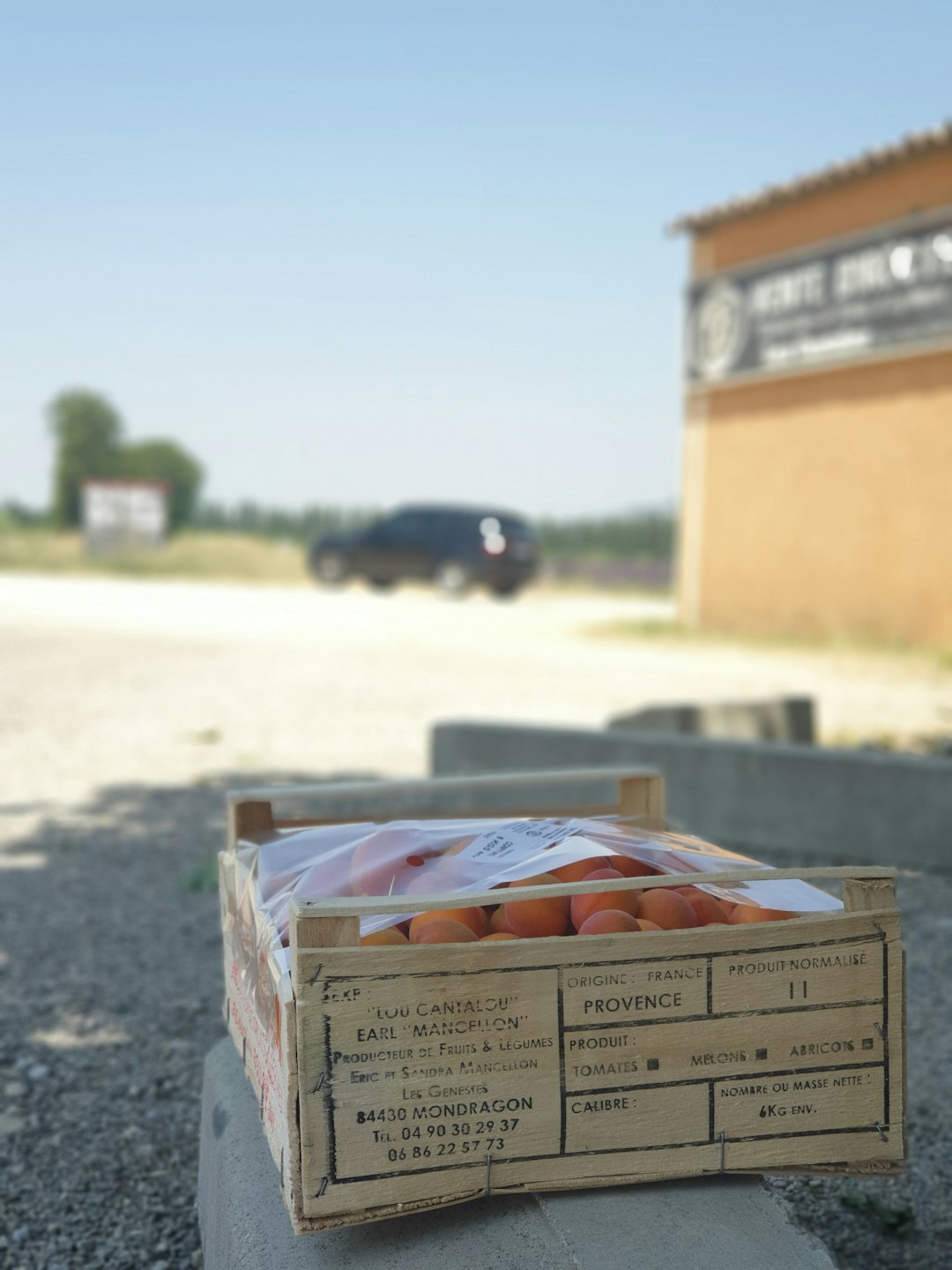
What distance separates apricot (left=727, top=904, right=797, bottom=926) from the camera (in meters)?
1.73

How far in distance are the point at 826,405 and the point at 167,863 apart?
11177mm

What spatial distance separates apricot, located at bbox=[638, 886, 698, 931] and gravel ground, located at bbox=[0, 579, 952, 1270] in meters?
0.91

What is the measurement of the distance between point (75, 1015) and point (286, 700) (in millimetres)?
6179

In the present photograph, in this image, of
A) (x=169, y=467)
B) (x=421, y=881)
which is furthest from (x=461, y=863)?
(x=169, y=467)

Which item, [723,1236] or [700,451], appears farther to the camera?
[700,451]

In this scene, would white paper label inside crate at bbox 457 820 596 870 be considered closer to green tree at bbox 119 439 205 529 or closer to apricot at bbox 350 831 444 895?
apricot at bbox 350 831 444 895

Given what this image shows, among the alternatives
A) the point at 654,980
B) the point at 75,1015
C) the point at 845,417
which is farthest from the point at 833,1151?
the point at 845,417

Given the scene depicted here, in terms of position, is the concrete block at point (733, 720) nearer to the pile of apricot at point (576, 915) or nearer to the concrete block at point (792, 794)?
the concrete block at point (792, 794)

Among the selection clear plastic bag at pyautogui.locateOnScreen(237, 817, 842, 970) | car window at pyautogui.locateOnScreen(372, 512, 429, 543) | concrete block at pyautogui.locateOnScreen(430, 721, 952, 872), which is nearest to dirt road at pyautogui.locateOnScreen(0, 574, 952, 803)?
concrete block at pyautogui.locateOnScreen(430, 721, 952, 872)

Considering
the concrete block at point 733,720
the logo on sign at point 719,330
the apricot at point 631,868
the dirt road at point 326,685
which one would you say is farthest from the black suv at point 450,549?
the apricot at point 631,868

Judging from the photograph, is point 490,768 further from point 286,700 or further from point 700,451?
Result: point 700,451

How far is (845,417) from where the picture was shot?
14.1 m

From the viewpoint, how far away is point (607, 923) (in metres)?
1.67

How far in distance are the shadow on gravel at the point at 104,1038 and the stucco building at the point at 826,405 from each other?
9.87 m
